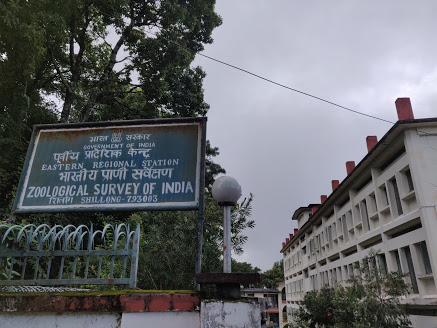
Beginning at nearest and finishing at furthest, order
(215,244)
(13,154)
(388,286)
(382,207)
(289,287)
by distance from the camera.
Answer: (215,244)
(388,286)
(13,154)
(382,207)
(289,287)

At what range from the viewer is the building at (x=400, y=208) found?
37.0ft

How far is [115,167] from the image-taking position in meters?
4.05

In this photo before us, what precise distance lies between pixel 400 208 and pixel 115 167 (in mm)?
13413

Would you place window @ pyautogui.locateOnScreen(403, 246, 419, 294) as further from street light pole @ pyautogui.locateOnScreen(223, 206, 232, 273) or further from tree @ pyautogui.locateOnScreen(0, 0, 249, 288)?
street light pole @ pyautogui.locateOnScreen(223, 206, 232, 273)

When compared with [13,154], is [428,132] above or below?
above

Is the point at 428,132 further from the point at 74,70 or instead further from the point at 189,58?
the point at 74,70

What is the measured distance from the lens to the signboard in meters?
3.82

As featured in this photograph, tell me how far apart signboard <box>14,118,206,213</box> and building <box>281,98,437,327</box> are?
8.61 meters

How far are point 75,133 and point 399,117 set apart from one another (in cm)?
1341

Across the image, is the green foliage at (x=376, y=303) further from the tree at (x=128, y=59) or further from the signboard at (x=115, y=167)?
the tree at (x=128, y=59)

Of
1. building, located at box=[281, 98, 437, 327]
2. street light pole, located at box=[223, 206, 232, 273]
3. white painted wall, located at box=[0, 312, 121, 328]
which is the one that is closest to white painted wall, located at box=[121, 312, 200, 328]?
white painted wall, located at box=[0, 312, 121, 328]

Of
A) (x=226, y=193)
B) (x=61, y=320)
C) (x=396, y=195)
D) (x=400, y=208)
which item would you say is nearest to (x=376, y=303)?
(x=400, y=208)

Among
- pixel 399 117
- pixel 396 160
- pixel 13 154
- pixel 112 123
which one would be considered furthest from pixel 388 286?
pixel 13 154

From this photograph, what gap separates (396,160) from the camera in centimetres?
1332
